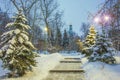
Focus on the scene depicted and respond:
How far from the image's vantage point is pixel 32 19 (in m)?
31.8

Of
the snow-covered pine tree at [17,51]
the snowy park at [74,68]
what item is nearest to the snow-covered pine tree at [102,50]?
the snowy park at [74,68]

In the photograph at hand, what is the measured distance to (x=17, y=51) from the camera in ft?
41.4

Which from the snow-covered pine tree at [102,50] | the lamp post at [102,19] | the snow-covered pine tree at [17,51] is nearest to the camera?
the lamp post at [102,19]

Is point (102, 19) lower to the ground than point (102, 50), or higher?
higher

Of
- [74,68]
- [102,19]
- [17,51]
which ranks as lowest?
[74,68]

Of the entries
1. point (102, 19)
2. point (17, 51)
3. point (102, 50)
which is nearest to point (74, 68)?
point (102, 50)

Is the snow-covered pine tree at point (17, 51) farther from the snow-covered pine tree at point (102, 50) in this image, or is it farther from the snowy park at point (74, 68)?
the snow-covered pine tree at point (102, 50)

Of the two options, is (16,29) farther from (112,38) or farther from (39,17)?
(39,17)

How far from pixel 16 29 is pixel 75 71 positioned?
4.20 meters

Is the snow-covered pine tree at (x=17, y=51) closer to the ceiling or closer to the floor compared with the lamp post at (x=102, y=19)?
closer to the floor

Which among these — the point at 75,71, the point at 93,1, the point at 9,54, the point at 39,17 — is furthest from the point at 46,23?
the point at 93,1

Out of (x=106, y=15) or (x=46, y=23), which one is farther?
(x=46, y=23)

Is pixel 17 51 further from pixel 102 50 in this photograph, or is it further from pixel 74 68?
pixel 102 50

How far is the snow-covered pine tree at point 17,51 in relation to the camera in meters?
12.5
